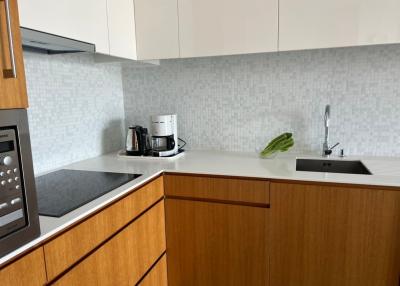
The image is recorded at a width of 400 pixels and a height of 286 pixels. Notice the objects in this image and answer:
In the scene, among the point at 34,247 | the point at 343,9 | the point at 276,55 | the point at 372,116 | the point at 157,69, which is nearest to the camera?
the point at 34,247

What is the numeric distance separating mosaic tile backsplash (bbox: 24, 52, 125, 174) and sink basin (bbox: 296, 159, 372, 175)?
1.41 metres

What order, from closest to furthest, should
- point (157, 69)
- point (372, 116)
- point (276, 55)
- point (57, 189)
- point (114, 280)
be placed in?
point (114, 280), point (57, 189), point (372, 116), point (276, 55), point (157, 69)

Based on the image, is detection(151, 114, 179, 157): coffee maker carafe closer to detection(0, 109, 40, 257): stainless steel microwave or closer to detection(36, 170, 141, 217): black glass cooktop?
detection(36, 170, 141, 217): black glass cooktop

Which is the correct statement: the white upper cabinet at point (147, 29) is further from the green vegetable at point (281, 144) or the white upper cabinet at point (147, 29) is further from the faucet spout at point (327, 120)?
the faucet spout at point (327, 120)

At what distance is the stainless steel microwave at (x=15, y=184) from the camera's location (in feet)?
2.72

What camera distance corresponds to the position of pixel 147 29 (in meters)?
1.97

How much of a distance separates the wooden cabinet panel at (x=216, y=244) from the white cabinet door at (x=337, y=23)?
975mm

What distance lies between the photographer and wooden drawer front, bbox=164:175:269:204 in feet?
5.38

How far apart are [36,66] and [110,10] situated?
52 centimetres

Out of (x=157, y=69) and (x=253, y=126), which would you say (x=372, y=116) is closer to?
(x=253, y=126)

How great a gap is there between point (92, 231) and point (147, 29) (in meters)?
1.33

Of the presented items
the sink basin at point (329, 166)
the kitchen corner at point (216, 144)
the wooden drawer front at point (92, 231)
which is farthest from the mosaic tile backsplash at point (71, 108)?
the sink basin at point (329, 166)

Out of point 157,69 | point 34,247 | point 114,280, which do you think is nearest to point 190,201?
point 114,280

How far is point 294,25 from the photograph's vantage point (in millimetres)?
1694
